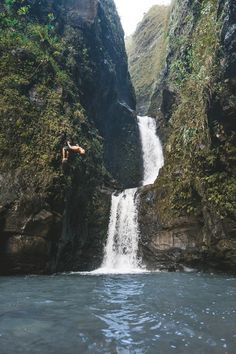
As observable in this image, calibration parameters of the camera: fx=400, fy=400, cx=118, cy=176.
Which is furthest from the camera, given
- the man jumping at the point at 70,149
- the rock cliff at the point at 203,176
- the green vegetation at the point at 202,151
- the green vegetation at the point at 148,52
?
the green vegetation at the point at 148,52

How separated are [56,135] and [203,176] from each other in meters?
6.39

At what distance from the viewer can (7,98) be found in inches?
668

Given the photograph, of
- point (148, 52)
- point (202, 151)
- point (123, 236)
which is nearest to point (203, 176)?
point (202, 151)

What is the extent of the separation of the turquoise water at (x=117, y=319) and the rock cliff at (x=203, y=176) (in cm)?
478

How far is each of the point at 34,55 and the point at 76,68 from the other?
12.8 ft

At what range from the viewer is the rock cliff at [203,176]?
14844mm

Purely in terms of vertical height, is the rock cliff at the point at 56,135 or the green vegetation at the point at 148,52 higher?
the green vegetation at the point at 148,52

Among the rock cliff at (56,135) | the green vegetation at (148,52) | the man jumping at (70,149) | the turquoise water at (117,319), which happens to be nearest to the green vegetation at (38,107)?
the rock cliff at (56,135)

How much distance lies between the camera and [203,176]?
53.7 feet

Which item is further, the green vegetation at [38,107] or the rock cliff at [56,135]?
the green vegetation at [38,107]

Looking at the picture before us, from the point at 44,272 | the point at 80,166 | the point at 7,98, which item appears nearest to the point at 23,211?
the point at 44,272

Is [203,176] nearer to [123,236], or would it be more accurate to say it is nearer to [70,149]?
[123,236]

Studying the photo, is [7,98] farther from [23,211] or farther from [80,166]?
[23,211]

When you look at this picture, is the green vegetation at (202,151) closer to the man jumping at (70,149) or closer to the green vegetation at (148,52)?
the man jumping at (70,149)
